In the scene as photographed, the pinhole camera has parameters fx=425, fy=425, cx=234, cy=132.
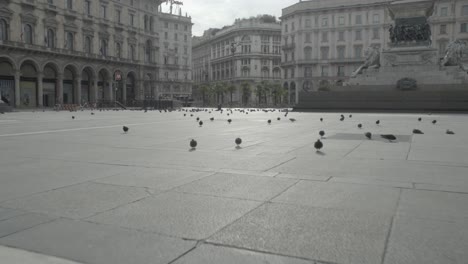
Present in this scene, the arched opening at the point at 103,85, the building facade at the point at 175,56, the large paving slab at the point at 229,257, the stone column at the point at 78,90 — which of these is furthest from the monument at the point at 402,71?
the building facade at the point at 175,56

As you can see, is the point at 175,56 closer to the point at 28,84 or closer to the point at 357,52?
the point at 357,52

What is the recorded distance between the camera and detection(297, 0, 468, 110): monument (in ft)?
116

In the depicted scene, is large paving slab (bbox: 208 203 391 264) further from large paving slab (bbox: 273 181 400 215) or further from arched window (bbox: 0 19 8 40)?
arched window (bbox: 0 19 8 40)

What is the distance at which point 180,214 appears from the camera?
4305 millimetres

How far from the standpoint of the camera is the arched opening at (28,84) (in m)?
62.2

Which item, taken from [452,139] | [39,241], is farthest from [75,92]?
[39,241]

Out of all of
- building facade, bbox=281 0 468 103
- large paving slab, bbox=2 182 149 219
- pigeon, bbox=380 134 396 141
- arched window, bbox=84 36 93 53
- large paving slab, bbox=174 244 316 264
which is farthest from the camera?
building facade, bbox=281 0 468 103

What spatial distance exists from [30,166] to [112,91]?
75.1 m

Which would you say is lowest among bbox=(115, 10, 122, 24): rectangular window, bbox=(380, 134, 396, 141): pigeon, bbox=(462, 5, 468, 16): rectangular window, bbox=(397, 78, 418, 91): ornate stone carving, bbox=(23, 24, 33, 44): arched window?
bbox=(380, 134, 396, 141): pigeon

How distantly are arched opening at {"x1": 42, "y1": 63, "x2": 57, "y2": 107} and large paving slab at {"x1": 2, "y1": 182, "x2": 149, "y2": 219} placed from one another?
66.6 m

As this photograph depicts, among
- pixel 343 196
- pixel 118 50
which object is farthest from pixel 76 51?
pixel 343 196

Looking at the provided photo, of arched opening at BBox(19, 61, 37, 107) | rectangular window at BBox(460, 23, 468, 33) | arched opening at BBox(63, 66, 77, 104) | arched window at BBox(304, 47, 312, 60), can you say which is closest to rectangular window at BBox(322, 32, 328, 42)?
arched window at BBox(304, 47, 312, 60)

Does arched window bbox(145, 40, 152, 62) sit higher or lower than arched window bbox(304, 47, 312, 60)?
lower

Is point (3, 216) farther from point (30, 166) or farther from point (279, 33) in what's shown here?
point (279, 33)
